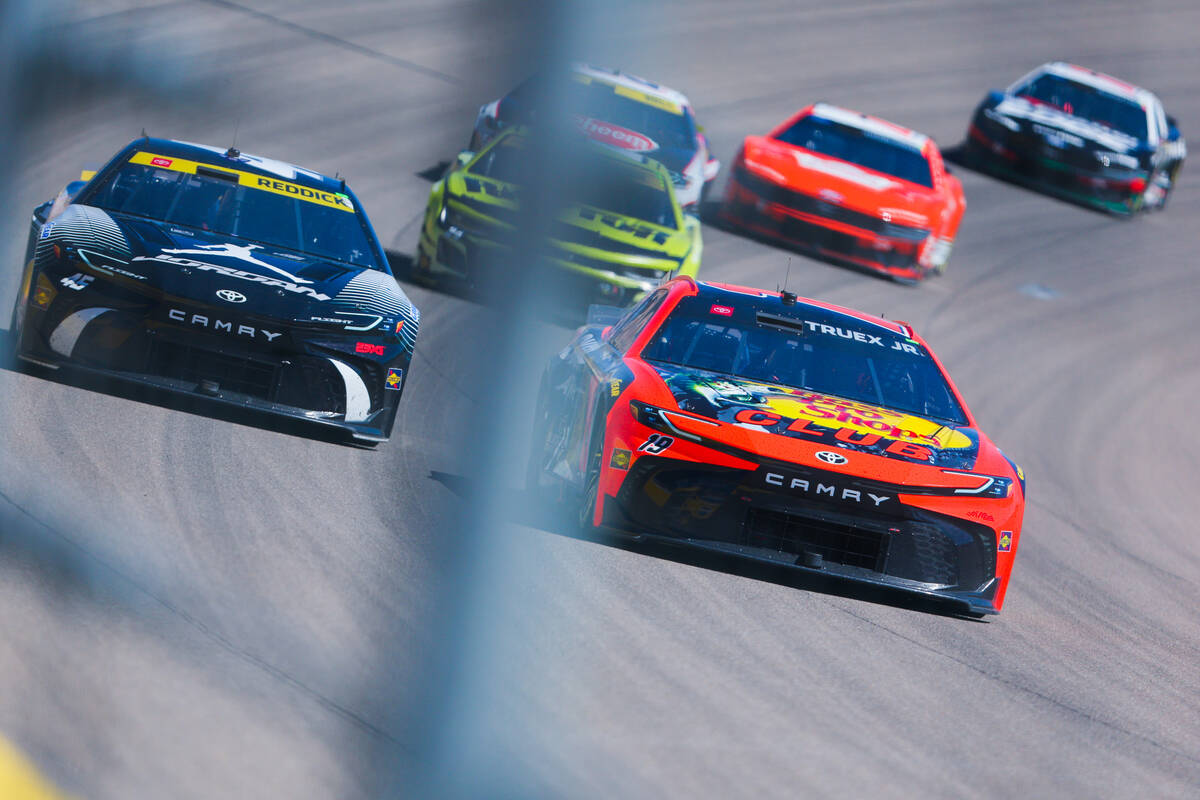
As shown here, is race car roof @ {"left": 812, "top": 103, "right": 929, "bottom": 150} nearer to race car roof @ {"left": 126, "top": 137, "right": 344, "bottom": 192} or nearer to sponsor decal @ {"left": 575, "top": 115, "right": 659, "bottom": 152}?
sponsor decal @ {"left": 575, "top": 115, "right": 659, "bottom": 152}

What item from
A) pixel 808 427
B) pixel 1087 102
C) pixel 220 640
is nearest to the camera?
pixel 220 640

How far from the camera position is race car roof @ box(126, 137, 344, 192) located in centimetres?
954

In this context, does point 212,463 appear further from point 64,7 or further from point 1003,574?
point 64,7

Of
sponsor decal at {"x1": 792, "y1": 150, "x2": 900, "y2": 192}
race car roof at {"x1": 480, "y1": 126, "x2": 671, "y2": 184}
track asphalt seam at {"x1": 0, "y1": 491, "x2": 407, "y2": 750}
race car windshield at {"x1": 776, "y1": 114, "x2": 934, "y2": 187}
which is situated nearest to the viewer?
track asphalt seam at {"x1": 0, "y1": 491, "x2": 407, "y2": 750}

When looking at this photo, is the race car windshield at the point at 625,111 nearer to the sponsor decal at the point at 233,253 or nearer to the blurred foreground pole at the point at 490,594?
the blurred foreground pole at the point at 490,594

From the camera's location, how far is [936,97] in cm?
2328

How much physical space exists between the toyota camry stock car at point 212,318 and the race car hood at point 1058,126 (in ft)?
41.1

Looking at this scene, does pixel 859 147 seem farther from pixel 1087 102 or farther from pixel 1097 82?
pixel 1097 82

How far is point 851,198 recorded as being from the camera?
50.4ft

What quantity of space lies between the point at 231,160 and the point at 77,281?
1964 millimetres

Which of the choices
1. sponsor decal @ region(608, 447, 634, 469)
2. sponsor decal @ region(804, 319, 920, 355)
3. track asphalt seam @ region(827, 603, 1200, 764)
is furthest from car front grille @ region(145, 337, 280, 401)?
track asphalt seam @ region(827, 603, 1200, 764)

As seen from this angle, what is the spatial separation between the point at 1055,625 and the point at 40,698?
15.7 feet

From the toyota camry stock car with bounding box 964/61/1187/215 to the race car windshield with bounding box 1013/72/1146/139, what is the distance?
1 cm

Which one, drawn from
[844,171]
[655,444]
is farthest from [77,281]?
[844,171]
